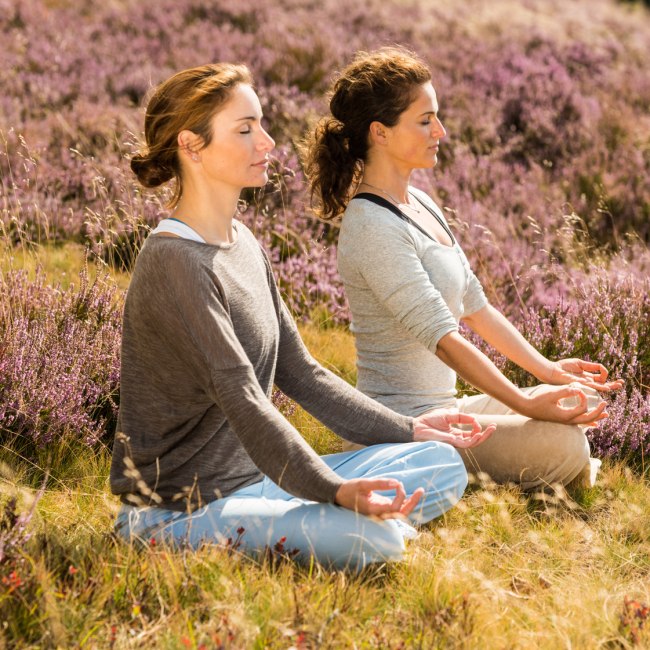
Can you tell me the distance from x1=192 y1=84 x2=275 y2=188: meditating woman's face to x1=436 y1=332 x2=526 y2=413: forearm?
2.84 feet

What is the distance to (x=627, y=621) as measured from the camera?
236 cm

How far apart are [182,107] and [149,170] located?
234mm

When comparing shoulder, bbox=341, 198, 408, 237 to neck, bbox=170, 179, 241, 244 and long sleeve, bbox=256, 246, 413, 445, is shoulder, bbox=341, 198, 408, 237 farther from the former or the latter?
neck, bbox=170, 179, 241, 244

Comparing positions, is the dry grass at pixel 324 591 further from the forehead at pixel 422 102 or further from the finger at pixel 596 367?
the forehead at pixel 422 102

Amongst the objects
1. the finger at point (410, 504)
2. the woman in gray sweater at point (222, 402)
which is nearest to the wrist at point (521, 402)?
the woman in gray sweater at point (222, 402)

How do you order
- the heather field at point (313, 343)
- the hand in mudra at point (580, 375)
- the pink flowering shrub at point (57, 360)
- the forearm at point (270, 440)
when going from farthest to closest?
1. the hand in mudra at point (580, 375)
2. the pink flowering shrub at point (57, 360)
3. the forearm at point (270, 440)
4. the heather field at point (313, 343)

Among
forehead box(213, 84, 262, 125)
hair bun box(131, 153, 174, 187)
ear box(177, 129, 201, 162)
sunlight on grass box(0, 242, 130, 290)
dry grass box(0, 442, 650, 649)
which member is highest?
forehead box(213, 84, 262, 125)

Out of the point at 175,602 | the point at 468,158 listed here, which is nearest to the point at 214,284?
the point at 175,602

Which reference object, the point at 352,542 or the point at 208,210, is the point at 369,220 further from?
the point at 352,542

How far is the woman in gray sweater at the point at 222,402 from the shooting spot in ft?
7.80

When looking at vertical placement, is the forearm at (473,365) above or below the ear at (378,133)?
below

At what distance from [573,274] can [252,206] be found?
2.18 metres

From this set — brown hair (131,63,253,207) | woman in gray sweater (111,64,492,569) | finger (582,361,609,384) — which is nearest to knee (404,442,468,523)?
woman in gray sweater (111,64,492,569)

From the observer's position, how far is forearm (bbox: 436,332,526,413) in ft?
10.0
